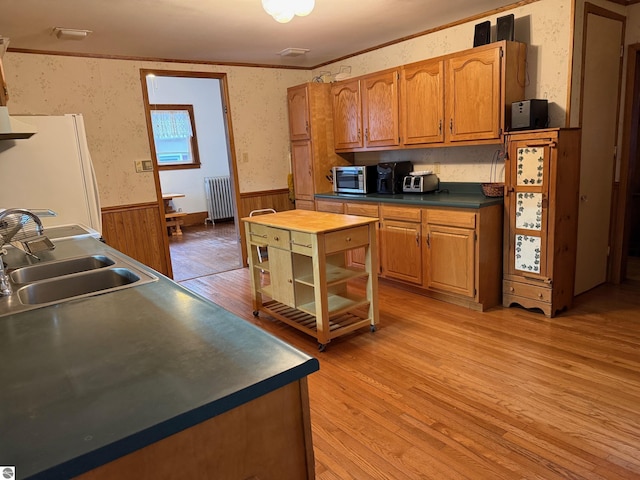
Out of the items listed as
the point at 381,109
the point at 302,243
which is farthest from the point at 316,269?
the point at 381,109

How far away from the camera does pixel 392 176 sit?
4145 mm

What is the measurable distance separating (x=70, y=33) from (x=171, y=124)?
4.67 metres

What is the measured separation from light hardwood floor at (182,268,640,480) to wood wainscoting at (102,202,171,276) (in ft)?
6.06

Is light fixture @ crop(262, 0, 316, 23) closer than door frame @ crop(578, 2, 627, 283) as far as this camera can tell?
Yes

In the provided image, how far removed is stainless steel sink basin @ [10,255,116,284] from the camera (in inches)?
72.1

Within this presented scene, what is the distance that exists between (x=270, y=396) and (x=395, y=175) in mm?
3497

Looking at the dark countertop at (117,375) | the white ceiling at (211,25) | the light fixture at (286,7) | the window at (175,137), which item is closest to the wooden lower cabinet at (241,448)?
the dark countertop at (117,375)

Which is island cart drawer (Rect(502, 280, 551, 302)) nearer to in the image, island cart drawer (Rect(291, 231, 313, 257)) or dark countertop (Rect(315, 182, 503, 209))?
dark countertop (Rect(315, 182, 503, 209))

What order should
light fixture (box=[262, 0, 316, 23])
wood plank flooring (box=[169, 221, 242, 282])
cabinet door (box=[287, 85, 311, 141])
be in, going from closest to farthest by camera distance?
light fixture (box=[262, 0, 316, 23]) → cabinet door (box=[287, 85, 311, 141]) → wood plank flooring (box=[169, 221, 242, 282])

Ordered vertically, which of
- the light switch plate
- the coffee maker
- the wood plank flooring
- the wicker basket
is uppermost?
the light switch plate

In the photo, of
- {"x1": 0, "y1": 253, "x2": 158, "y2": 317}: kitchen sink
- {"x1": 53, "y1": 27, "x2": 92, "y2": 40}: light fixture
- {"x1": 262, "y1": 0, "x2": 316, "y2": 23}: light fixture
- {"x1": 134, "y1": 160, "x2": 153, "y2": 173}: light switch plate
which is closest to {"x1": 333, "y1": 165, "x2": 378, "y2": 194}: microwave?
{"x1": 134, "y1": 160, "x2": 153, "y2": 173}: light switch plate

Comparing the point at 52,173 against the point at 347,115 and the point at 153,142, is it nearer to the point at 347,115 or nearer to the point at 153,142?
the point at 153,142

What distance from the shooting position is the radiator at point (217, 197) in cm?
822

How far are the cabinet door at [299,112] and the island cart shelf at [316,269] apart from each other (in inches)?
69.6
